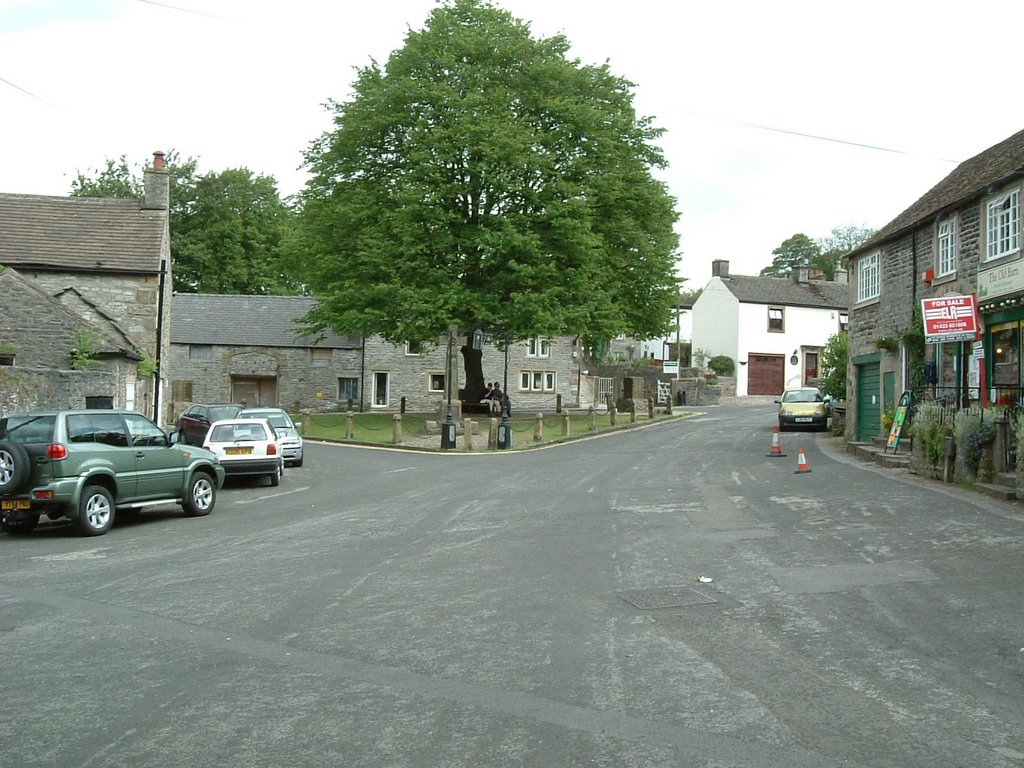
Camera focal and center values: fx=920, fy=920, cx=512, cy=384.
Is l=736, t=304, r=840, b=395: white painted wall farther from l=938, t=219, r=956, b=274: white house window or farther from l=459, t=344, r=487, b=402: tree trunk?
l=938, t=219, r=956, b=274: white house window

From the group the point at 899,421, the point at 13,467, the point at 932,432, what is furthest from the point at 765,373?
the point at 13,467

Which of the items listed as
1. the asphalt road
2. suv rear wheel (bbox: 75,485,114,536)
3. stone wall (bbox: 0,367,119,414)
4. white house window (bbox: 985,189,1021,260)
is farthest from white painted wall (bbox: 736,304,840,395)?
suv rear wheel (bbox: 75,485,114,536)

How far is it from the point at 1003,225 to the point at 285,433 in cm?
1847

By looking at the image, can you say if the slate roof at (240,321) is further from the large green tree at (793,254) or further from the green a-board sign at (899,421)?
the large green tree at (793,254)

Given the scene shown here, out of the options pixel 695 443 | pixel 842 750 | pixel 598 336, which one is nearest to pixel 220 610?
pixel 842 750

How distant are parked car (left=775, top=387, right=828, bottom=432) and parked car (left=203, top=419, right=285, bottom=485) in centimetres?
2184

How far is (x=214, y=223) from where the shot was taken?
63719 millimetres

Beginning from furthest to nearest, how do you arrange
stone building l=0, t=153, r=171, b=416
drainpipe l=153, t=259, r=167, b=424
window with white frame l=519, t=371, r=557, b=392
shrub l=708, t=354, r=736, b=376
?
shrub l=708, t=354, r=736, b=376, window with white frame l=519, t=371, r=557, b=392, drainpipe l=153, t=259, r=167, b=424, stone building l=0, t=153, r=171, b=416

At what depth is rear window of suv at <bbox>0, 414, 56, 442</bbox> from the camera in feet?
42.3

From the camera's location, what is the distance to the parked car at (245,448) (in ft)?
65.0

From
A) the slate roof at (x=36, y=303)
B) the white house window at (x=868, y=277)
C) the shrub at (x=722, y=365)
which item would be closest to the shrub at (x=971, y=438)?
the white house window at (x=868, y=277)

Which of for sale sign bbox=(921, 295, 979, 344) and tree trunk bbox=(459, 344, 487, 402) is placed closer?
for sale sign bbox=(921, 295, 979, 344)

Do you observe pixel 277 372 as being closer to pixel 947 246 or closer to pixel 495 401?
pixel 495 401

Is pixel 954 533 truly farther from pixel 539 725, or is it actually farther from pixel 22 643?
pixel 22 643
